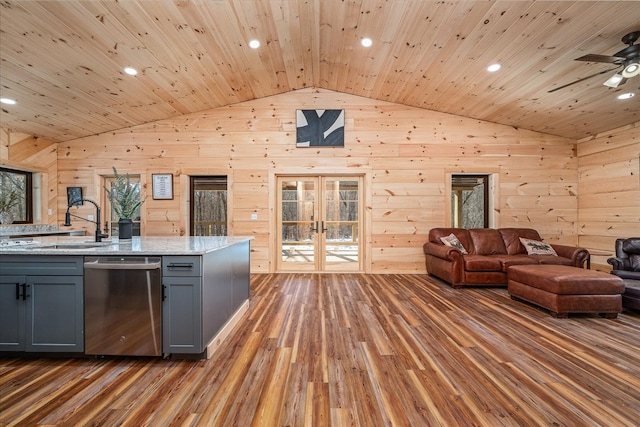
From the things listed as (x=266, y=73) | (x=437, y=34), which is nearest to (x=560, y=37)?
(x=437, y=34)

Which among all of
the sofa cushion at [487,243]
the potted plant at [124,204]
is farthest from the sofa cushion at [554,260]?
the potted plant at [124,204]

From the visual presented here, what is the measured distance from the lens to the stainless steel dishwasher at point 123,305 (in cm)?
214

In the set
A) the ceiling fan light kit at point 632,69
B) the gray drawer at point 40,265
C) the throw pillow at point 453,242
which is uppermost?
the ceiling fan light kit at point 632,69

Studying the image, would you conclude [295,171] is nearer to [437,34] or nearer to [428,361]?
[437,34]

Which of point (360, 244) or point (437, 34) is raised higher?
point (437, 34)

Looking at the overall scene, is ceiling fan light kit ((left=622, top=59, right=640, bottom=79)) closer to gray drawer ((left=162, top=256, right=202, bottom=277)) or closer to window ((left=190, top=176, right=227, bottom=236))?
gray drawer ((left=162, top=256, right=202, bottom=277))

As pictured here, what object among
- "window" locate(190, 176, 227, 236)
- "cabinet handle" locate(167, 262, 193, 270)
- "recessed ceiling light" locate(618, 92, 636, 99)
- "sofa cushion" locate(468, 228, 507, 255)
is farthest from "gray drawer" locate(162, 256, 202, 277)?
"recessed ceiling light" locate(618, 92, 636, 99)

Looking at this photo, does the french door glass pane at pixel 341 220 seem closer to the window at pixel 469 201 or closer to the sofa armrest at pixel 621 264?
the window at pixel 469 201

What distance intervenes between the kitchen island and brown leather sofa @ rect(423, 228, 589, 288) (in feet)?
12.3

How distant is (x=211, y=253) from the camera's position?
2326 millimetres

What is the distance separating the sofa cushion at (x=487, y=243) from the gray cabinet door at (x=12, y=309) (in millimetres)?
5794

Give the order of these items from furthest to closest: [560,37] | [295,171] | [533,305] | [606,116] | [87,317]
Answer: [295,171] → [606,116] → [533,305] → [560,37] → [87,317]

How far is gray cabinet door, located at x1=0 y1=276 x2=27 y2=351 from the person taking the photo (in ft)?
7.18

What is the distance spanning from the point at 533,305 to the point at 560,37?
10.0 feet
